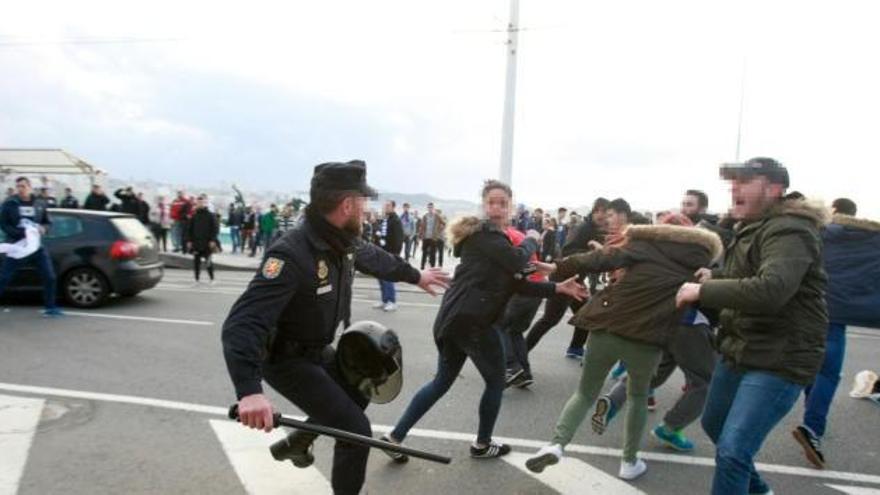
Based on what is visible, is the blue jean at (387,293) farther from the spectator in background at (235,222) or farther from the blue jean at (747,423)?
the spectator in background at (235,222)

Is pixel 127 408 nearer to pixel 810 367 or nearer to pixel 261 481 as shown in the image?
pixel 261 481

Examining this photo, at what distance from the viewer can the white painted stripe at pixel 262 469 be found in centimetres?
374

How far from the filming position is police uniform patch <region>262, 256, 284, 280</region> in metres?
2.69

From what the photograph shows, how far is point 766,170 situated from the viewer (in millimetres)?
3092

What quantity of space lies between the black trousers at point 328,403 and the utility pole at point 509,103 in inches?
510

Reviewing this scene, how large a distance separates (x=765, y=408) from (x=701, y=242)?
1177 mm

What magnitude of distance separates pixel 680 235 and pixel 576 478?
1.60m

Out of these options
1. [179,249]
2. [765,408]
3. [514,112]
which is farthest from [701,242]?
[179,249]

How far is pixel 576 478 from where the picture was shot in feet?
13.3

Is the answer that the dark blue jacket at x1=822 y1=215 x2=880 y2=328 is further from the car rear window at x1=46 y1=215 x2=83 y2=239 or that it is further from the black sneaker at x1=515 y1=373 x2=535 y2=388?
the car rear window at x1=46 y1=215 x2=83 y2=239

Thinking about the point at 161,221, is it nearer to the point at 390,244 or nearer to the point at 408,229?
the point at 408,229

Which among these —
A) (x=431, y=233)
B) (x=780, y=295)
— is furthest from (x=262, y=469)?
(x=431, y=233)

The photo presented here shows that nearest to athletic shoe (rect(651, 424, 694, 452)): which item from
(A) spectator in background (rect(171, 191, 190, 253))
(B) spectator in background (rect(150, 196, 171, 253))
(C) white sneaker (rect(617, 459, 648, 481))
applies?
(C) white sneaker (rect(617, 459, 648, 481))

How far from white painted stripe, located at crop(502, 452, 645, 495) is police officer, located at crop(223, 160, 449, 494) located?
1.50 m
